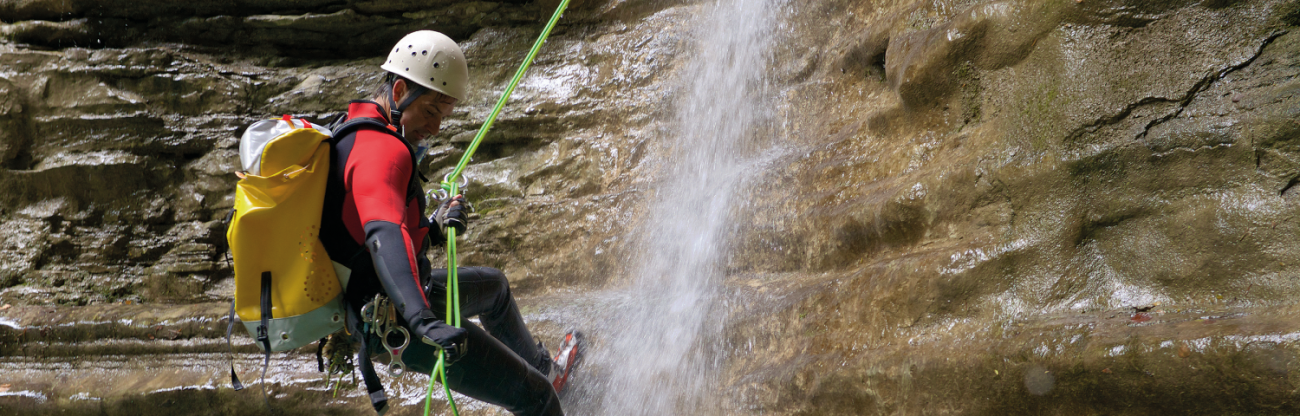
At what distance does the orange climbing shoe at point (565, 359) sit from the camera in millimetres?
4090

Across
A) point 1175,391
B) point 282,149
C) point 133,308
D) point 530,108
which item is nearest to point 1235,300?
point 1175,391

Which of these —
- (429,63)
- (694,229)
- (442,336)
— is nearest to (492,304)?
(429,63)

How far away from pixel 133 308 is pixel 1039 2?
6.94 metres

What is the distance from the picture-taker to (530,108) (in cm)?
651

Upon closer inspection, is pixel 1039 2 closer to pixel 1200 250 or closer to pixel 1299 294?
pixel 1200 250

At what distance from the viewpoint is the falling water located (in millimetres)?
4117

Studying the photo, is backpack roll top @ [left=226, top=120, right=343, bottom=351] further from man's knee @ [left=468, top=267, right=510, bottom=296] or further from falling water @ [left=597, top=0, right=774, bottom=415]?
falling water @ [left=597, top=0, right=774, bottom=415]

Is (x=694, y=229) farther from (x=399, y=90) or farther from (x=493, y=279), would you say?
(x=399, y=90)

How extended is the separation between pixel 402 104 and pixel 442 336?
1091 mm

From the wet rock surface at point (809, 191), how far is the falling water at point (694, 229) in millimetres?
156

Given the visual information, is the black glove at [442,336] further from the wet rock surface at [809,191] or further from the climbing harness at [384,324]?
the wet rock surface at [809,191]

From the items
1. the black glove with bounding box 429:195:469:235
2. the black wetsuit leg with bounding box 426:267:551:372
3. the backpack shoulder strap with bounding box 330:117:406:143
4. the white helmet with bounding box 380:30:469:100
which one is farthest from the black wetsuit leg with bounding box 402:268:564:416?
the white helmet with bounding box 380:30:469:100

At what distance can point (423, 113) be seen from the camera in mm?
2949

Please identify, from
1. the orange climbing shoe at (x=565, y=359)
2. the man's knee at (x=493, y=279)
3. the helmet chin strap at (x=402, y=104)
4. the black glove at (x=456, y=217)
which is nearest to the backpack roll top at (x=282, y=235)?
the helmet chin strap at (x=402, y=104)
